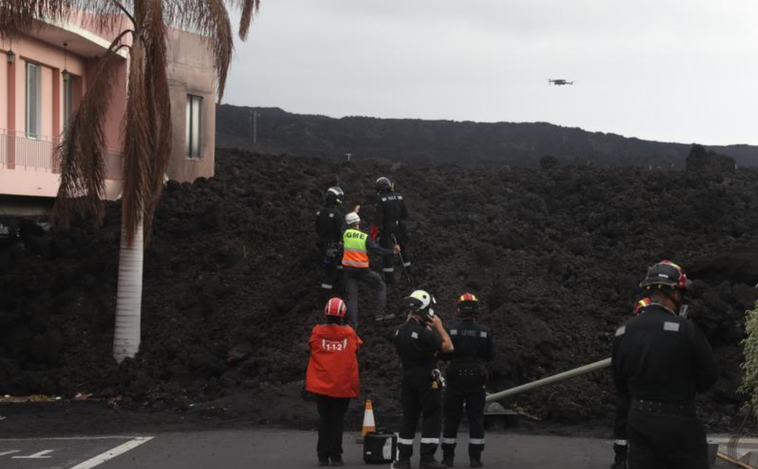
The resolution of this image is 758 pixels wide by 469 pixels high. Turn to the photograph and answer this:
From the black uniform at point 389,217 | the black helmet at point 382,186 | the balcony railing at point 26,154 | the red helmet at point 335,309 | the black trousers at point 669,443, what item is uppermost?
the balcony railing at point 26,154

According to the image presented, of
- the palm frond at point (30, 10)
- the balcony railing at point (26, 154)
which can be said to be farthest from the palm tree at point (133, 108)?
the balcony railing at point (26, 154)

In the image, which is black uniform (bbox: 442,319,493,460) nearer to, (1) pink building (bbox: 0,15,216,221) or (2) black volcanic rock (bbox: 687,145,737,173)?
(1) pink building (bbox: 0,15,216,221)

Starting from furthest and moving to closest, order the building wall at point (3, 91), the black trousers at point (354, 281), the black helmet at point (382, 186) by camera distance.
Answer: the building wall at point (3, 91)
the black helmet at point (382, 186)
the black trousers at point (354, 281)

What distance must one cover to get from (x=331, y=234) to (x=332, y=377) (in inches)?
278

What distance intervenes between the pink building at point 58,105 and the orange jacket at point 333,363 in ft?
28.8

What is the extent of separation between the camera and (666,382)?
7.38 m

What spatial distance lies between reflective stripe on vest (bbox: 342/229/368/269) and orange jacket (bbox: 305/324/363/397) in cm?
565

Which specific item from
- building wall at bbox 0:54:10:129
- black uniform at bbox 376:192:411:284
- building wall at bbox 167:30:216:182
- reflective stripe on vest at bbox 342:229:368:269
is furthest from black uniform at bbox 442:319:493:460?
building wall at bbox 167:30:216:182

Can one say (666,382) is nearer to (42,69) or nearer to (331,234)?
(331,234)

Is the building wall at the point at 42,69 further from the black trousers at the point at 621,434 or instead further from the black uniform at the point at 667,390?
the black uniform at the point at 667,390

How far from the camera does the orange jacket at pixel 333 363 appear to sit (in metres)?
11.9

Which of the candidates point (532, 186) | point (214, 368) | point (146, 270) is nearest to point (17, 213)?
point (146, 270)

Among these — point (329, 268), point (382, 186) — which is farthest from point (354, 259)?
point (382, 186)

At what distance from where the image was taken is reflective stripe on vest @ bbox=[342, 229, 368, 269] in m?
17.7
